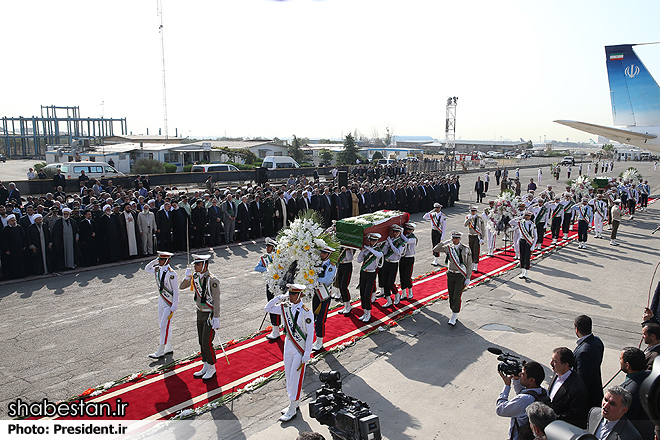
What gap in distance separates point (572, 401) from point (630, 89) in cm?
3239

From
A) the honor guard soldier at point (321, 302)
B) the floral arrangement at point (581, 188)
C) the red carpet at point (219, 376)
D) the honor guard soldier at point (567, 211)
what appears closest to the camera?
the red carpet at point (219, 376)

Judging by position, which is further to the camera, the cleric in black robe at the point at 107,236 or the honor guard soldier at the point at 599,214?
the honor guard soldier at the point at 599,214

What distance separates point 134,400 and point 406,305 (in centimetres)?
636

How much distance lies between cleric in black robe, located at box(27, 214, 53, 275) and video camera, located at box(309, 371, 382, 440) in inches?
427

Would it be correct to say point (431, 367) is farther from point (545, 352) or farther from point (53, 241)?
point (53, 241)

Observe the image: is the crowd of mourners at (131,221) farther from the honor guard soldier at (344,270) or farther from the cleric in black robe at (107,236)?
the honor guard soldier at (344,270)

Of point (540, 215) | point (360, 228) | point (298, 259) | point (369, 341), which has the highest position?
point (360, 228)

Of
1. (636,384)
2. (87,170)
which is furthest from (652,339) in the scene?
(87,170)

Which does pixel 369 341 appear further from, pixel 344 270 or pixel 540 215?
pixel 540 215

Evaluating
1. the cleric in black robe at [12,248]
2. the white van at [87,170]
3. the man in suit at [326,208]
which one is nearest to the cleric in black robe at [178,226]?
the cleric in black robe at [12,248]

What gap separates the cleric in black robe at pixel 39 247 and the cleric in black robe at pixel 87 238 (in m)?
0.84

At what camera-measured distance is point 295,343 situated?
619cm

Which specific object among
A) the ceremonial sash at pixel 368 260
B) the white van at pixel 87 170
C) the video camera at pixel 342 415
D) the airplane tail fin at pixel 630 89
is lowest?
the video camera at pixel 342 415

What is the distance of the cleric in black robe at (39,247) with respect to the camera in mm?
A: 12297
